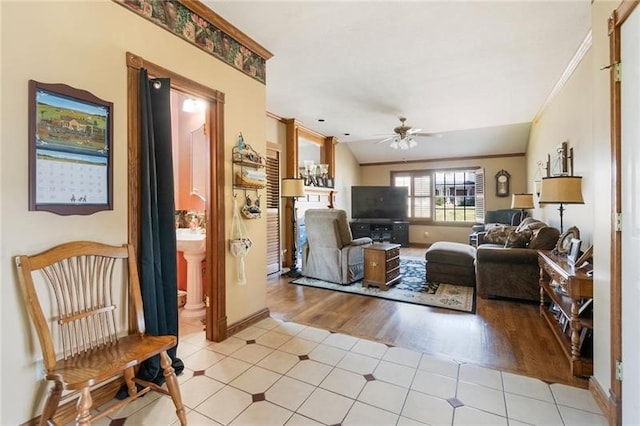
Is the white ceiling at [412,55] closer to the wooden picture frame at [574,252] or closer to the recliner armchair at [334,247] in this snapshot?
the recliner armchair at [334,247]

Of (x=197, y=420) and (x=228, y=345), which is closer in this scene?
(x=197, y=420)

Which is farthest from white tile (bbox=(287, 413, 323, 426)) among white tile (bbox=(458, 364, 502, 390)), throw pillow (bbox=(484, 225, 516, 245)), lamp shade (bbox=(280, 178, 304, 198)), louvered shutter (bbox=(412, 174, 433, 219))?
louvered shutter (bbox=(412, 174, 433, 219))

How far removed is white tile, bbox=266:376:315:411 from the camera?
6.20 feet

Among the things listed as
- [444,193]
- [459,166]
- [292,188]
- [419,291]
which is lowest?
[419,291]

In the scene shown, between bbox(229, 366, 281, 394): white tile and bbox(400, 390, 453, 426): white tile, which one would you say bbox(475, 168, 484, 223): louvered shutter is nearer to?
bbox(400, 390, 453, 426): white tile

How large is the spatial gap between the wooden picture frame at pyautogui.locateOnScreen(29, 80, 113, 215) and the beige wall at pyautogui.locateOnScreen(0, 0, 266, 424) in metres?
0.04

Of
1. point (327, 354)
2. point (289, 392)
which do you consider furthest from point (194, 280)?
point (289, 392)

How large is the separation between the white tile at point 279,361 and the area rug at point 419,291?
5.86 ft

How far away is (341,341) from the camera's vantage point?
2.70m

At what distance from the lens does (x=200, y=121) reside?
A: 3842 mm

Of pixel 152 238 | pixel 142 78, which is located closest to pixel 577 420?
pixel 152 238

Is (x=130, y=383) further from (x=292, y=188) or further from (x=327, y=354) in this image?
(x=292, y=188)

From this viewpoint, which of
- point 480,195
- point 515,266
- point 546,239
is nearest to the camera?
point 546,239

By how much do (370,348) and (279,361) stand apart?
76 centimetres
